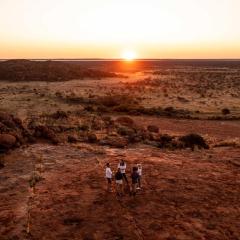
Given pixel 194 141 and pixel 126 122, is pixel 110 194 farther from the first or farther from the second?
pixel 126 122

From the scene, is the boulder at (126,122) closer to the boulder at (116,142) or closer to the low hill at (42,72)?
the boulder at (116,142)

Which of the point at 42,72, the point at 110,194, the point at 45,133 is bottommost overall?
the point at 42,72

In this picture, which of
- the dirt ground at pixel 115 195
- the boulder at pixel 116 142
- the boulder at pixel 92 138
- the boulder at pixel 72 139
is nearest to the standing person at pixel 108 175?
the dirt ground at pixel 115 195

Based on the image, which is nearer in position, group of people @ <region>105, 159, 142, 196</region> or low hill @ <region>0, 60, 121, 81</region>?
group of people @ <region>105, 159, 142, 196</region>

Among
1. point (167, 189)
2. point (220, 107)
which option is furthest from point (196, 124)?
point (167, 189)

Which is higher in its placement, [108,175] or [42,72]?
[108,175]

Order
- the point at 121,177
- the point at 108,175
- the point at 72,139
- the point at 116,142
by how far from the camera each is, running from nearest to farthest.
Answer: the point at 121,177 < the point at 108,175 < the point at 116,142 < the point at 72,139

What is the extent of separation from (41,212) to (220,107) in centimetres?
3587

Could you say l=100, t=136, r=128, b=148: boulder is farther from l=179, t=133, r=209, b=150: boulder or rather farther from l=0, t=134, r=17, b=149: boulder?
l=0, t=134, r=17, b=149: boulder

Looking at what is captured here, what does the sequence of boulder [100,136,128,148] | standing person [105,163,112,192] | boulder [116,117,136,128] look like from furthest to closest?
boulder [116,117,136,128], boulder [100,136,128,148], standing person [105,163,112,192]

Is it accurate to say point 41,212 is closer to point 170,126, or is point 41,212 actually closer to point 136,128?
point 136,128

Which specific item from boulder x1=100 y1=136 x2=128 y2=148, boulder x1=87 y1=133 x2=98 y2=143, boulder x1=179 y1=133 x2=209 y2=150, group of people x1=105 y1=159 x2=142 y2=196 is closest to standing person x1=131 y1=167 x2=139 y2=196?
group of people x1=105 y1=159 x2=142 y2=196

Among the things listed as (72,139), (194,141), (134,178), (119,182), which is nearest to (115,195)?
(119,182)

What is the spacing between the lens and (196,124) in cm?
4028
